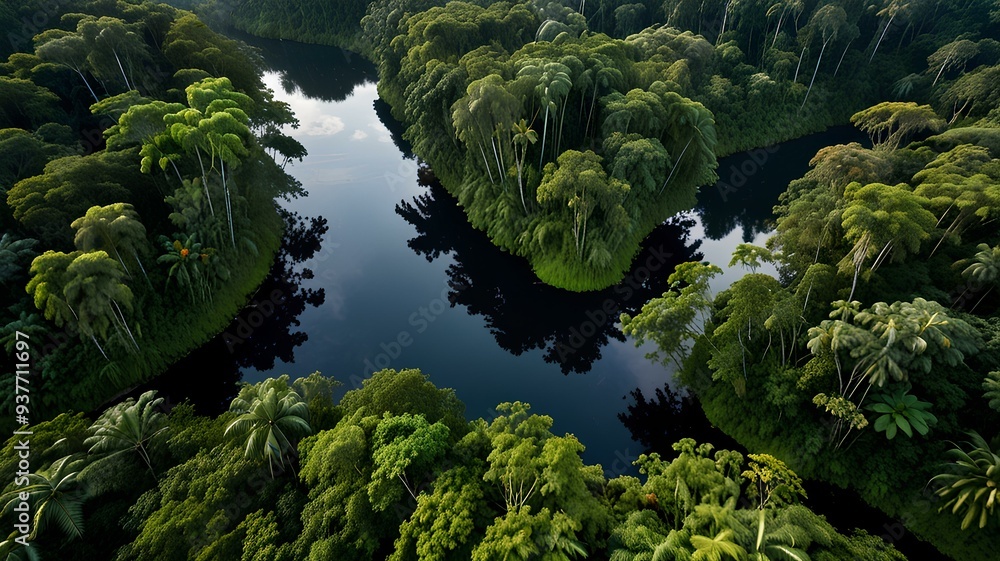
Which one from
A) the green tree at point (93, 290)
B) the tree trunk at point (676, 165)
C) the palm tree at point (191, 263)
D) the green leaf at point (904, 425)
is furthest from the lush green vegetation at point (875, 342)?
the palm tree at point (191, 263)

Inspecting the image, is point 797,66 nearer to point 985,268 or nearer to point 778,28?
point 778,28

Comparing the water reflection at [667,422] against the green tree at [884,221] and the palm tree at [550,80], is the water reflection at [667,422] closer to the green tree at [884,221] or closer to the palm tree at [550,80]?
the green tree at [884,221]

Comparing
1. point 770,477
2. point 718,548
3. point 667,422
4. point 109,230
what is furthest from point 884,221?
point 109,230

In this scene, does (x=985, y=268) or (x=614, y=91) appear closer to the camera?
(x=985, y=268)

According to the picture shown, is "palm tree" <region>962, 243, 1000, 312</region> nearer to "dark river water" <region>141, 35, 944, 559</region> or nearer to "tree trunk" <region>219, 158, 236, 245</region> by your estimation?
"dark river water" <region>141, 35, 944, 559</region>

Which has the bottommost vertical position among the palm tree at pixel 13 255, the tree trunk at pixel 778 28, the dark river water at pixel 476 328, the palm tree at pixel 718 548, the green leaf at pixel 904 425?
the dark river water at pixel 476 328

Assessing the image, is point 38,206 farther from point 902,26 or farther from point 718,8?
point 902,26

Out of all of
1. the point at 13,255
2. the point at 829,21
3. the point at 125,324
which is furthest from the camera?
the point at 829,21
